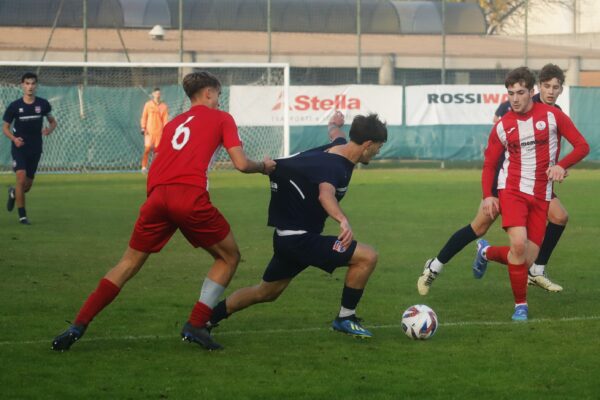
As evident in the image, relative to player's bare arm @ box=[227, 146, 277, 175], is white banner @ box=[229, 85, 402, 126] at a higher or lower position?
higher

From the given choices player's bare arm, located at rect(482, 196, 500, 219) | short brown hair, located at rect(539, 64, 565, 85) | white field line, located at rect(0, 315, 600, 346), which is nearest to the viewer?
white field line, located at rect(0, 315, 600, 346)

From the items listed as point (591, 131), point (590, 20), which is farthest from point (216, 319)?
point (590, 20)

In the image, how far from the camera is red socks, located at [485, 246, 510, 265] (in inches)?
382

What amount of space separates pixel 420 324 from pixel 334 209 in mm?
1156

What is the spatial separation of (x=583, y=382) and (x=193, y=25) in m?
27.2

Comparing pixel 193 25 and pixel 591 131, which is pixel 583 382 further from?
pixel 193 25

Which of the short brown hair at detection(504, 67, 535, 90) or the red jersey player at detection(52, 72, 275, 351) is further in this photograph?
the short brown hair at detection(504, 67, 535, 90)

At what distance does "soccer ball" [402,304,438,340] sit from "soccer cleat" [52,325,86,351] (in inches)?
87.0

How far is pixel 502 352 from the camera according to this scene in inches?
302

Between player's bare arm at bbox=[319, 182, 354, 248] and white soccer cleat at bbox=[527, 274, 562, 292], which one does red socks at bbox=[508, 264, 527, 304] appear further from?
player's bare arm at bbox=[319, 182, 354, 248]

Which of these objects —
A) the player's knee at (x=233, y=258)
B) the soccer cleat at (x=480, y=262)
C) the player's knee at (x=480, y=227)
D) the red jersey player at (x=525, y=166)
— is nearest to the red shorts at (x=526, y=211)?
the red jersey player at (x=525, y=166)

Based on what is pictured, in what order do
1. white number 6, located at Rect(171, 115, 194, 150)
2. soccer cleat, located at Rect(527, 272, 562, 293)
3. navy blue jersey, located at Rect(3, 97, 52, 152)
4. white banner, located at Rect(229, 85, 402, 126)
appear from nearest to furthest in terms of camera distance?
white number 6, located at Rect(171, 115, 194, 150), soccer cleat, located at Rect(527, 272, 562, 293), navy blue jersey, located at Rect(3, 97, 52, 152), white banner, located at Rect(229, 85, 402, 126)

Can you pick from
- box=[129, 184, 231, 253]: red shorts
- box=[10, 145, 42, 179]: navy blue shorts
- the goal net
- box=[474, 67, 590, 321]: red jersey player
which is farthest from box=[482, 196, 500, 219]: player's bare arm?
the goal net

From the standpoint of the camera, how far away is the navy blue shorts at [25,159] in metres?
17.0
